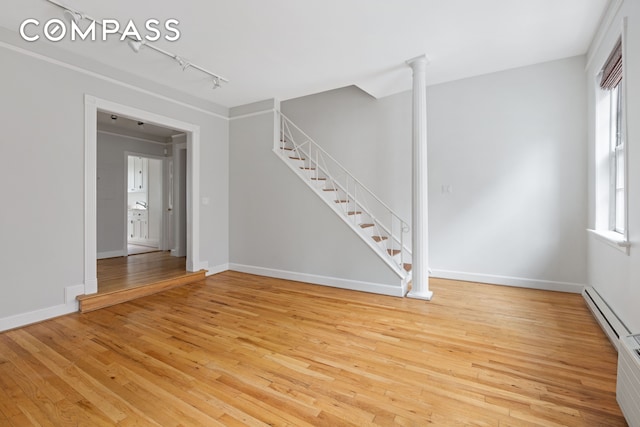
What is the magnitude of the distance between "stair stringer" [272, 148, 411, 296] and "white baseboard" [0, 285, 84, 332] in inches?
117

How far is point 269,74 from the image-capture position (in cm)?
378

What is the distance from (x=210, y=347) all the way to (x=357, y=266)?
214 cm

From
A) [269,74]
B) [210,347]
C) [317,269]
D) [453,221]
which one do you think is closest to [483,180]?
[453,221]

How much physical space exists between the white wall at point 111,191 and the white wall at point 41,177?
2936 mm

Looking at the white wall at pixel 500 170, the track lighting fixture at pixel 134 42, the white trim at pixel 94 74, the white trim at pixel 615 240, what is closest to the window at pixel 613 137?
the white trim at pixel 615 240

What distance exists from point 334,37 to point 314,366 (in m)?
3.01

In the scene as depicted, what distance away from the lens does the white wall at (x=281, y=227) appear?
3938 mm

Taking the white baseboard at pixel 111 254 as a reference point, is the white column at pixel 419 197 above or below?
above

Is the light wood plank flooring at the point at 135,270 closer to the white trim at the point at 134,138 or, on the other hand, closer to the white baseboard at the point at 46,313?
the white baseboard at the point at 46,313

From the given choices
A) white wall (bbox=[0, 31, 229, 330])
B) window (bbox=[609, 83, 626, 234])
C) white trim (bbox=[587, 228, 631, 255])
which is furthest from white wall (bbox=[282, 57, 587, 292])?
white wall (bbox=[0, 31, 229, 330])

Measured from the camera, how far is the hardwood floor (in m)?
1.57

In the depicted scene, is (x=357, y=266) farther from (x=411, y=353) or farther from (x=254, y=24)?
(x=254, y=24)

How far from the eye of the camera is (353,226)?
3943mm

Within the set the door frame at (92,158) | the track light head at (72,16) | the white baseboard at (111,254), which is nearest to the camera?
the track light head at (72,16)
